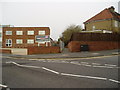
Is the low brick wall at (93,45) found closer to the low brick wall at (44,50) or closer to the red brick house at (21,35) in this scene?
the low brick wall at (44,50)

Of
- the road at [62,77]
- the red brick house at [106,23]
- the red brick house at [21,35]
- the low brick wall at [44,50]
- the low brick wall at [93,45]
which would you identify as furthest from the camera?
the red brick house at [21,35]

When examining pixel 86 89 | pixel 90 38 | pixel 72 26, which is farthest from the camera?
pixel 72 26

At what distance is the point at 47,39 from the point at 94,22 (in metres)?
17.8

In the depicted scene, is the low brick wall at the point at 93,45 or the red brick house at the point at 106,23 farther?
the red brick house at the point at 106,23

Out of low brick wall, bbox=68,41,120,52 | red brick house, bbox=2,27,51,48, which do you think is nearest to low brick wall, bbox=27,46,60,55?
low brick wall, bbox=68,41,120,52

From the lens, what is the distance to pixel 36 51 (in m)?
20.1

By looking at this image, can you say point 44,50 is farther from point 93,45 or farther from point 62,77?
point 62,77

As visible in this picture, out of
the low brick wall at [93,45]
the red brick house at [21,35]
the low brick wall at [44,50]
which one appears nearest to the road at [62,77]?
the low brick wall at [93,45]

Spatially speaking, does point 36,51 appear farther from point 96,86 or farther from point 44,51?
point 96,86

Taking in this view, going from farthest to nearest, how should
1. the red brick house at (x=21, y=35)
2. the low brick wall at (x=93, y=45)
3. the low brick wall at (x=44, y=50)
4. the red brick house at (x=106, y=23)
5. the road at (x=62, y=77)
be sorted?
the red brick house at (x=21, y=35)
the red brick house at (x=106, y=23)
the low brick wall at (x=44, y=50)
the low brick wall at (x=93, y=45)
the road at (x=62, y=77)

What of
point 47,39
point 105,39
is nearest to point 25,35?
point 47,39

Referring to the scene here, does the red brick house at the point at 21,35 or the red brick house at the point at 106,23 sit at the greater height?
the red brick house at the point at 106,23

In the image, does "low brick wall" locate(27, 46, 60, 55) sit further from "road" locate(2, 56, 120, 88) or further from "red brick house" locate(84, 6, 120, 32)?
"red brick house" locate(84, 6, 120, 32)

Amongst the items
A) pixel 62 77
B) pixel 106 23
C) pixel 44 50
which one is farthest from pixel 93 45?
pixel 62 77
